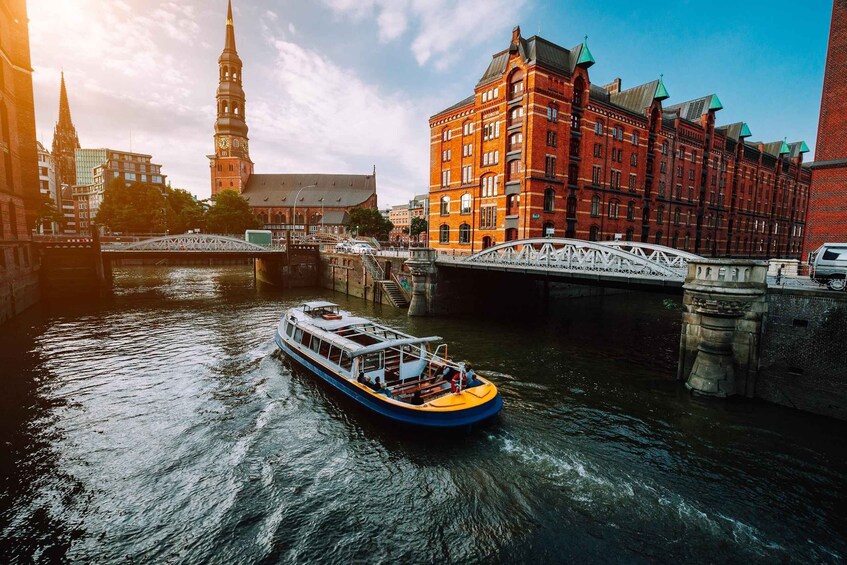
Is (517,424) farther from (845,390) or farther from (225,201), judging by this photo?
(225,201)

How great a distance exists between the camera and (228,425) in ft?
45.2

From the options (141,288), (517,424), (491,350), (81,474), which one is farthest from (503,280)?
(141,288)

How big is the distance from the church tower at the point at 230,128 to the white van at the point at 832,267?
335ft

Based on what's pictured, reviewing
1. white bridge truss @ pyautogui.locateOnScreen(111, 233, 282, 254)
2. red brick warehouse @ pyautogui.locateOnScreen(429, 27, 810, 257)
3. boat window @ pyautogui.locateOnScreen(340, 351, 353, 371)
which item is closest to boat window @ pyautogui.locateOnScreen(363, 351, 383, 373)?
boat window @ pyautogui.locateOnScreen(340, 351, 353, 371)

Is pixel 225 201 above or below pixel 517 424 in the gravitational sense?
above

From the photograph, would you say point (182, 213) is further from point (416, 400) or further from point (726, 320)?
point (726, 320)

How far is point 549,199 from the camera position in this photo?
4084 cm

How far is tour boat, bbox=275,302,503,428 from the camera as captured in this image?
1265 centimetres

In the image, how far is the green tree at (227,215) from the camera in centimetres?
8094

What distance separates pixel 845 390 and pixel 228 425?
2090cm

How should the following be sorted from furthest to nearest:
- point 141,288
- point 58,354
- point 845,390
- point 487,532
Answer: point 141,288 < point 58,354 < point 845,390 < point 487,532

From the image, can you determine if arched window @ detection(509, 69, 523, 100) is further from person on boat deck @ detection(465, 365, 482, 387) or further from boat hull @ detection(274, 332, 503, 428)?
boat hull @ detection(274, 332, 503, 428)

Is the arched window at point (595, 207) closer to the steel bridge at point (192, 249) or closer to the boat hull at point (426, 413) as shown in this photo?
the steel bridge at point (192, 249)

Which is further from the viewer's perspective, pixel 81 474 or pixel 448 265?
pixel 448 265
